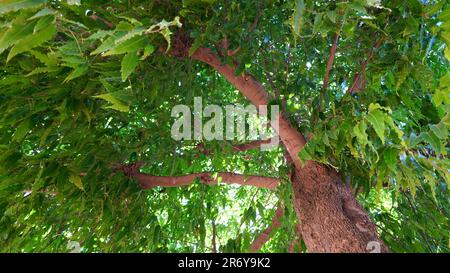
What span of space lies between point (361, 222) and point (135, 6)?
3.84 ft

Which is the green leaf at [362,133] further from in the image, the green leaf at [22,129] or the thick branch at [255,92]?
the green leaf at [22,129]

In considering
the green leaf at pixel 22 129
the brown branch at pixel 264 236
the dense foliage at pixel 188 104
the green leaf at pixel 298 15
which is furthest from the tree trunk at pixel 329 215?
the green leaf at pixel 22 129

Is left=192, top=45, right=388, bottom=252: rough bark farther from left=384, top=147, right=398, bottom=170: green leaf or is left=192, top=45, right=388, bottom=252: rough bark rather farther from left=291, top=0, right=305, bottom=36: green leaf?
left=291, top=0, right=305, bottom=36: green leaf

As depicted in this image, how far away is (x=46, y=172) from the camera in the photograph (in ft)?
5.86

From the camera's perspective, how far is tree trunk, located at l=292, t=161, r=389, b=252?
1568mm

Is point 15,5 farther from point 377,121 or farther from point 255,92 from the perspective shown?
point 255,92

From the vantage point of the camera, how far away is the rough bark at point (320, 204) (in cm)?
159

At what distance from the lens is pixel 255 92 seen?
1.94 m

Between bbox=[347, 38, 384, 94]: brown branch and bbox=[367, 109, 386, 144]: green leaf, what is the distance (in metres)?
0.42

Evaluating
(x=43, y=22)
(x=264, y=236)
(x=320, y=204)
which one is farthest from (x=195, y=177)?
(x=43, y=22)

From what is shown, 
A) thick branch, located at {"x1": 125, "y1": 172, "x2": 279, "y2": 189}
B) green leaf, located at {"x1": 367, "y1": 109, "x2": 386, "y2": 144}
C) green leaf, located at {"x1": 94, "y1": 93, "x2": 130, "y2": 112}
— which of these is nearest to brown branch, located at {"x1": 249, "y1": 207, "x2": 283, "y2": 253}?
thick branch, located at {"x1": 125, "y1": 172, "x2": 279, "y2": 189}
